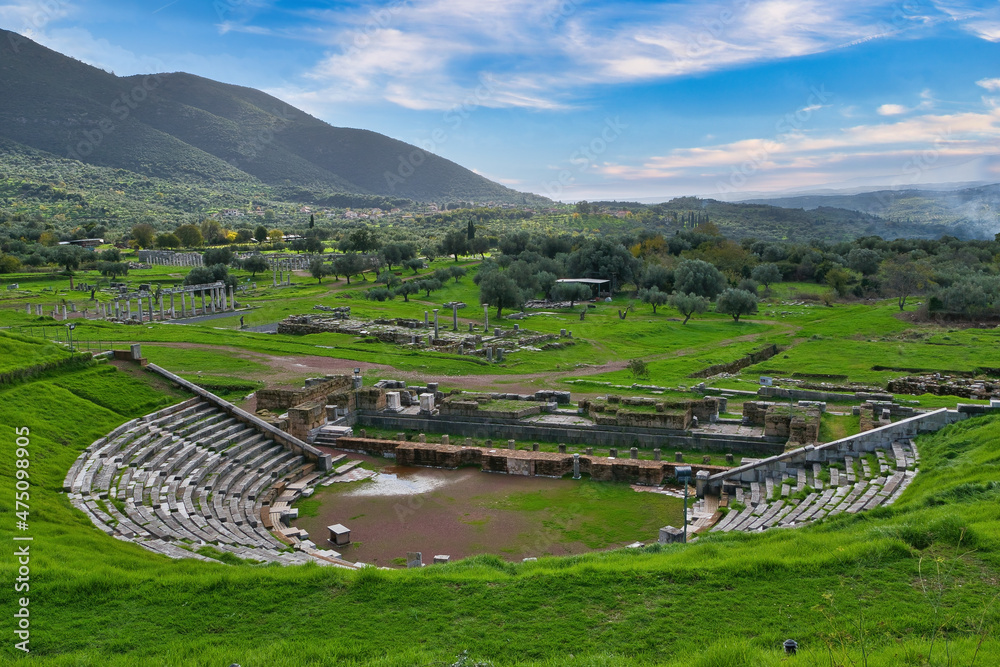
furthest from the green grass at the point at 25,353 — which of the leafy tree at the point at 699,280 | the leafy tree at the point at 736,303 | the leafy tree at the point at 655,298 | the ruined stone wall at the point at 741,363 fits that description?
the leafy tree at the point at 699,280

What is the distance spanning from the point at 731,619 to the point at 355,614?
20.0 ft

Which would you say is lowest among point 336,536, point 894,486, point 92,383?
point 336,536

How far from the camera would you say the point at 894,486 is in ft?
67.2

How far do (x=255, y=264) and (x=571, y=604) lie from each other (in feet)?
323

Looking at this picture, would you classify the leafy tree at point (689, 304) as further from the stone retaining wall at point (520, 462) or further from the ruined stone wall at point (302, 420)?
the ruined stone wall at point (302, 420)

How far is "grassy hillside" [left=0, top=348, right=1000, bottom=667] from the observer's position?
991 centimetres

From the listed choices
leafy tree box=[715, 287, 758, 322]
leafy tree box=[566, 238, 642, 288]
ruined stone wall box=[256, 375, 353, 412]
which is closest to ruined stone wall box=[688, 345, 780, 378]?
leafy tree box=[715, 287, 758, 322]

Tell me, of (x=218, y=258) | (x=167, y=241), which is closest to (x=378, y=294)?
(x=218, y=258)

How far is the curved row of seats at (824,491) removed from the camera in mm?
19125

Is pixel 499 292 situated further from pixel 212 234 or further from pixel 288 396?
pixel 212 234

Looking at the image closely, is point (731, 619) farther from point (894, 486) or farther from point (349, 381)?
point (349, 381)

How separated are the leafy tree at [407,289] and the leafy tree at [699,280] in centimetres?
3152

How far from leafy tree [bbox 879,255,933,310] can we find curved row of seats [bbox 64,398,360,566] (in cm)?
6827

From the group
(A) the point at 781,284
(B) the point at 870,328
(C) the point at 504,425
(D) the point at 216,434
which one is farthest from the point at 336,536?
(A) the point at 781,284
